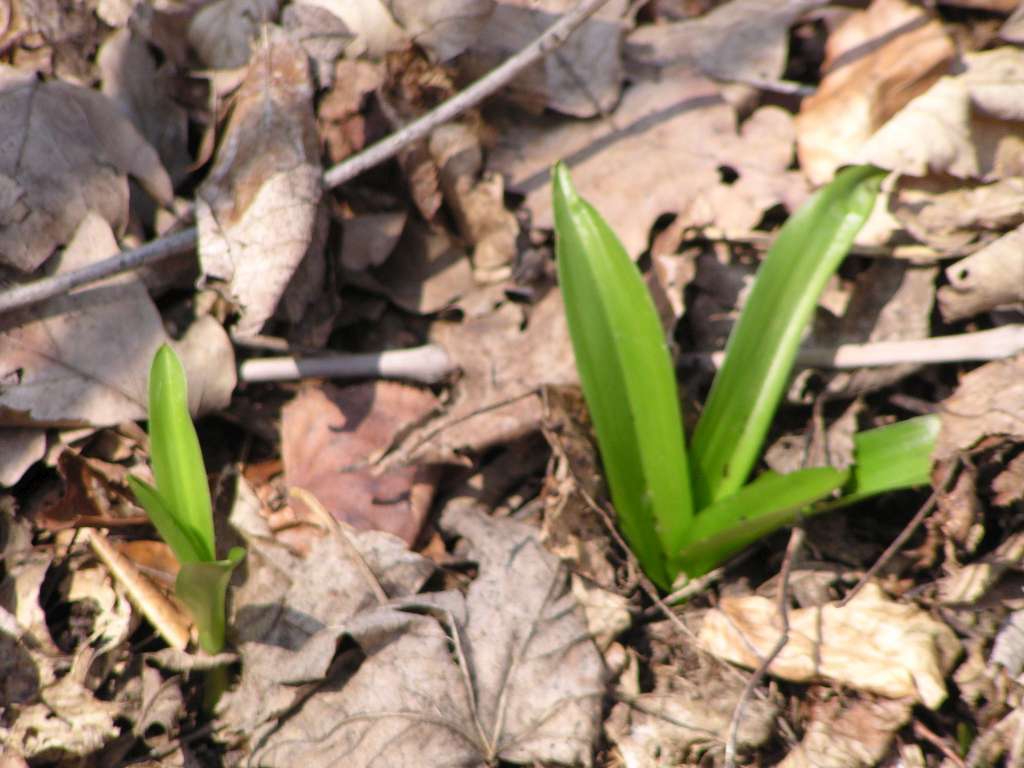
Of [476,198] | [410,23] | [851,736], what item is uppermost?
[410,23]

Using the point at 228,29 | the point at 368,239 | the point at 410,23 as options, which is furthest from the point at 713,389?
the point at 228,29

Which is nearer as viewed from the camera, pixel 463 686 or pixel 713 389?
Answer: pixel 463 686

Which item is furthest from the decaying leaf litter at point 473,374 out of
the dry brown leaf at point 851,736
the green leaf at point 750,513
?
the green leaf at point 750,513

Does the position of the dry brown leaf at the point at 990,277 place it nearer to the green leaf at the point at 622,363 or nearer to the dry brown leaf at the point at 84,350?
the green leaf at the point at 622,363

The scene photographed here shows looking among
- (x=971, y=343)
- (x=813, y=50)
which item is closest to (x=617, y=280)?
(x=971, y=343)

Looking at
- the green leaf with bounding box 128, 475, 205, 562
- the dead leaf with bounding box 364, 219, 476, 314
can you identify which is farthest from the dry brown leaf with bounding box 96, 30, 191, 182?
the green leaf with bounding box 128, 475, 205, 562

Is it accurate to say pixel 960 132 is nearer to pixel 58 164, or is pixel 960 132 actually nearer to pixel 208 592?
pixel 208 592

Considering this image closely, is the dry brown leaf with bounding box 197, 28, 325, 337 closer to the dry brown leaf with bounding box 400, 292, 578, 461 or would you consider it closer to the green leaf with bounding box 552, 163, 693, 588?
the dry brown leaf with bounding box 400, 292, 578, 461
